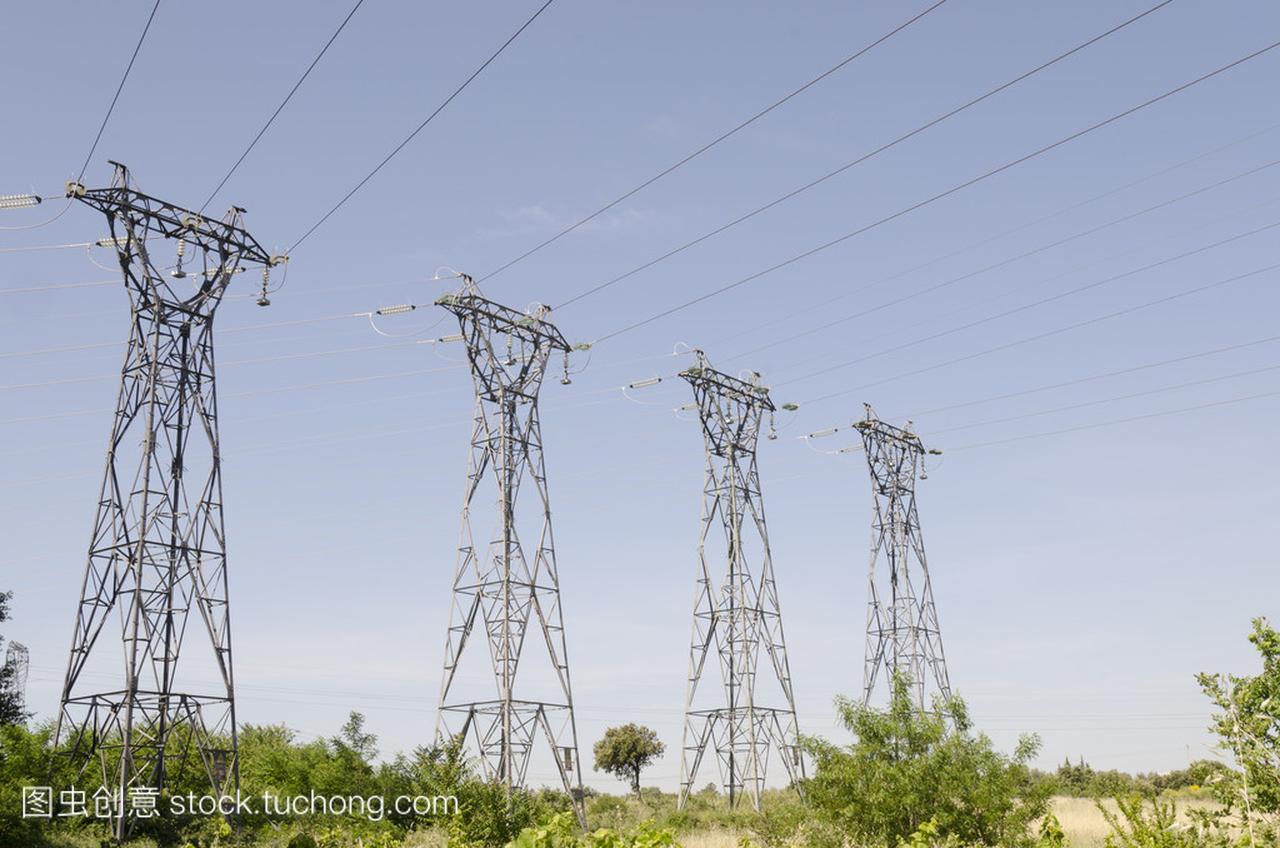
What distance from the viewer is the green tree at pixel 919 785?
803 inches

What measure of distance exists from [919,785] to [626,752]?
196 feet

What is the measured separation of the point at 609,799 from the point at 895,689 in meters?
35.5

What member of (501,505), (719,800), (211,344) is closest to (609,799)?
(719,800)

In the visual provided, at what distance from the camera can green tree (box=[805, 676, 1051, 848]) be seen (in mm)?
20406

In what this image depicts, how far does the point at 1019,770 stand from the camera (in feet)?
70.2

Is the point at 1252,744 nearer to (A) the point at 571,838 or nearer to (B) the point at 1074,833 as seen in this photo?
(A) the point at 571,838

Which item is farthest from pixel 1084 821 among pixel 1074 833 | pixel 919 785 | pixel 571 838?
pixel 571 838

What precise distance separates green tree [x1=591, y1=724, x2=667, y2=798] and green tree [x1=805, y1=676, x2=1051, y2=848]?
58181mm

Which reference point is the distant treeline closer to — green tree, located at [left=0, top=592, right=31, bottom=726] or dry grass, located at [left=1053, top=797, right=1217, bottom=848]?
dry grass, located at [left=1053, top=797, right=1217, bottom=848]

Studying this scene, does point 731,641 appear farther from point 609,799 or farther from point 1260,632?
point 1260,632

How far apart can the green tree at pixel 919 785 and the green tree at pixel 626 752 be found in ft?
191

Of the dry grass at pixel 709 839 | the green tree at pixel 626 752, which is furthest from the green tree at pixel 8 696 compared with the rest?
the green tree at pixel 626 752

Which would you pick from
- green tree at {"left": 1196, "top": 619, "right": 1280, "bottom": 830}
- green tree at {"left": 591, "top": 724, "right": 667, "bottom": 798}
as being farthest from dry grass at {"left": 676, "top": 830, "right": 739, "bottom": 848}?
green tree at {"left": 591, "top": 724, "right": 667, "bottom": 798}

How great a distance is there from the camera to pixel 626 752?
255ft
